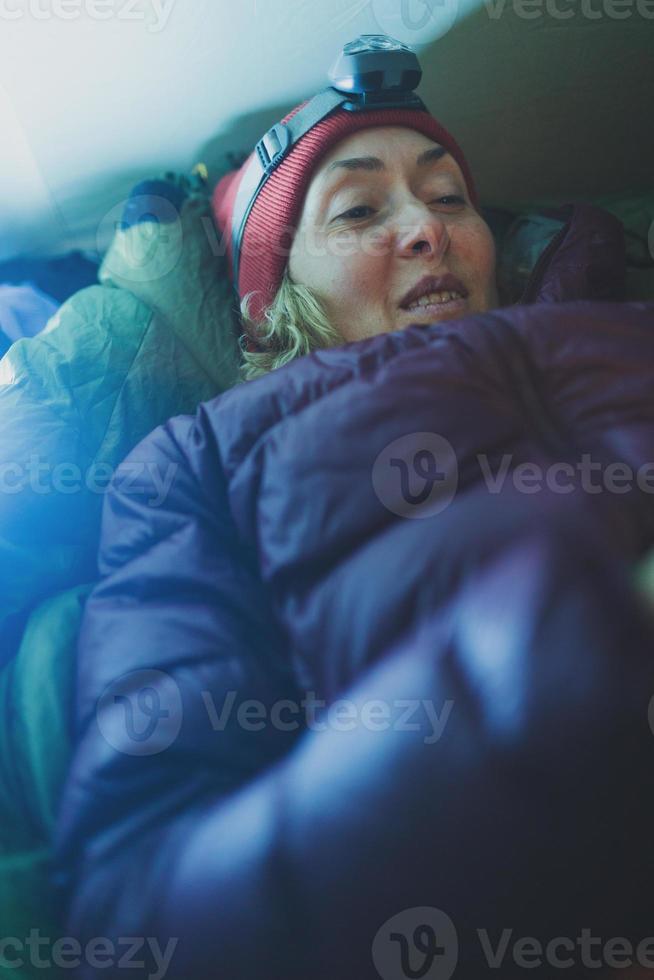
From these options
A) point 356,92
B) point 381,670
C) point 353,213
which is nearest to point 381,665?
point 381,670

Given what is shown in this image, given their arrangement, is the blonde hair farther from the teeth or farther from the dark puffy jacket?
the dark puffy jacket

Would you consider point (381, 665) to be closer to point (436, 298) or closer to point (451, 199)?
point (436, 298)

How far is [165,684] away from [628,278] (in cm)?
103

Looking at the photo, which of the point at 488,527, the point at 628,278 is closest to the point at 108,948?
the point at 488,527

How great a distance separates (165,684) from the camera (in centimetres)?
54

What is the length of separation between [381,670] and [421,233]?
0.66 metres

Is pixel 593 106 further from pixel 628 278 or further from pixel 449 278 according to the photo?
pixel 449 278

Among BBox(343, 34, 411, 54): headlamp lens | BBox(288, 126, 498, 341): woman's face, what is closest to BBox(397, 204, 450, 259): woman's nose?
BBox(288, 126, 498, 341): woman's face

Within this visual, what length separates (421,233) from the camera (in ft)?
2.94

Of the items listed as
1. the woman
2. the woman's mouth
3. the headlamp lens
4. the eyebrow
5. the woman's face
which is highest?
the headlamp lens

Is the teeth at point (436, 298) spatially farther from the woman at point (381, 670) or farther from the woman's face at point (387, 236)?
the woman at point (381, 670)

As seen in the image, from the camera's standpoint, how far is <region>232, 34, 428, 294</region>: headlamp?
3.16ft

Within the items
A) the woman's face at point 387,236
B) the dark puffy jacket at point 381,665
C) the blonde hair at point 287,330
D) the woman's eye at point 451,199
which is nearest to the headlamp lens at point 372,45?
the woman's face at point 387,236

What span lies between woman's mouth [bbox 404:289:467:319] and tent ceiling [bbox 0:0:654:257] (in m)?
0.51
